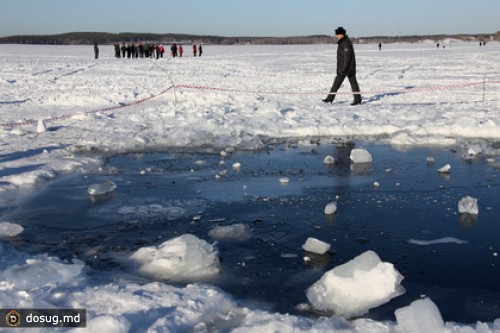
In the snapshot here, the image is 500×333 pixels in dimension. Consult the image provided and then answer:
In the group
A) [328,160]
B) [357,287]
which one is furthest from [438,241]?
[328,160]

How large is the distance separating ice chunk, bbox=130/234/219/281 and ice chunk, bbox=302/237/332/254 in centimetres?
74

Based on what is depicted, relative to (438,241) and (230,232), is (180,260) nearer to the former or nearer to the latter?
(230,232)

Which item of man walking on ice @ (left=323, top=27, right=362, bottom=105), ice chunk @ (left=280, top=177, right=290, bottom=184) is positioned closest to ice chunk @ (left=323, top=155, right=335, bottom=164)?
ice chunk @ (left=280, top=177, right=290, bottom=184)

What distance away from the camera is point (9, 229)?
16.0ft

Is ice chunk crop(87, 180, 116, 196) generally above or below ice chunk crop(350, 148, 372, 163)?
below

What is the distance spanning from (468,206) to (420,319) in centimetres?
254

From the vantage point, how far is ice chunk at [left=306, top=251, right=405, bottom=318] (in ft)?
11.4

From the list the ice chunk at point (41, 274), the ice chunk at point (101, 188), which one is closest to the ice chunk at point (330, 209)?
the ice chunk at point (41, 274)

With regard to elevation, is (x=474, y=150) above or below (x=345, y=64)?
below

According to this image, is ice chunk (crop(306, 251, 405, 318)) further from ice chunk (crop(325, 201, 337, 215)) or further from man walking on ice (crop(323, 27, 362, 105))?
man walking on ice (crop(323, 27, 362, 105))

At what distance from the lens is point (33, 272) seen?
3.72 metres

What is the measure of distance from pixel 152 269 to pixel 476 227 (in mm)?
2851

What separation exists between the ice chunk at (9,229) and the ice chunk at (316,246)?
2.54 metres

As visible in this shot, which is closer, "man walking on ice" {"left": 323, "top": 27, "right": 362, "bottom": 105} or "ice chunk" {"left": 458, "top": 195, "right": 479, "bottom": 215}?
"ice chunk" {"left": 458, "top": 195, "right": 479, "bottom": 215}
